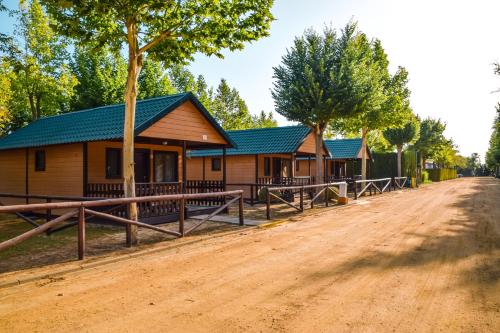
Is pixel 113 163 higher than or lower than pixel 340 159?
lower

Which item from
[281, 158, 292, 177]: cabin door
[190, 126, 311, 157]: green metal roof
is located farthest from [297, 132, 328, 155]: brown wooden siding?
[281, 158, 292, 177]: cabin door

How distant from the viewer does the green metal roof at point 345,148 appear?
118 ft

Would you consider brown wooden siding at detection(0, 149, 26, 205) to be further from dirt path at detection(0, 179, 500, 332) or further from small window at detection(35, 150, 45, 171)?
dirt path at detection(0, 179, 500, 332)

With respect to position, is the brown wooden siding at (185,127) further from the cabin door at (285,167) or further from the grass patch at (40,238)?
the cabin door at (285,167)

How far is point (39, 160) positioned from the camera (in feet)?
55.4

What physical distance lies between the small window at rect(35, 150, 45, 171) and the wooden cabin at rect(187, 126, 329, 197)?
1061 centimetres

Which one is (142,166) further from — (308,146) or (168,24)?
(308,146)

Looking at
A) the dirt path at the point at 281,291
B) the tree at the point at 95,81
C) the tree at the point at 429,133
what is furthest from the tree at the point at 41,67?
the tree at the point at 429,133

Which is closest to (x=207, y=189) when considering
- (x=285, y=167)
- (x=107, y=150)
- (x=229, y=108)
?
(x=107, y=150)

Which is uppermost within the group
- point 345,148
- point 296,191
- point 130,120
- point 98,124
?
point 345,148

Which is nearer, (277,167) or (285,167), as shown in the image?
(277,167)

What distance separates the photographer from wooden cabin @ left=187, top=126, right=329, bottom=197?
2406 centimetres

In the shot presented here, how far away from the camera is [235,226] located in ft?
40.5

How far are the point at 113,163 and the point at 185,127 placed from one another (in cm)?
358
